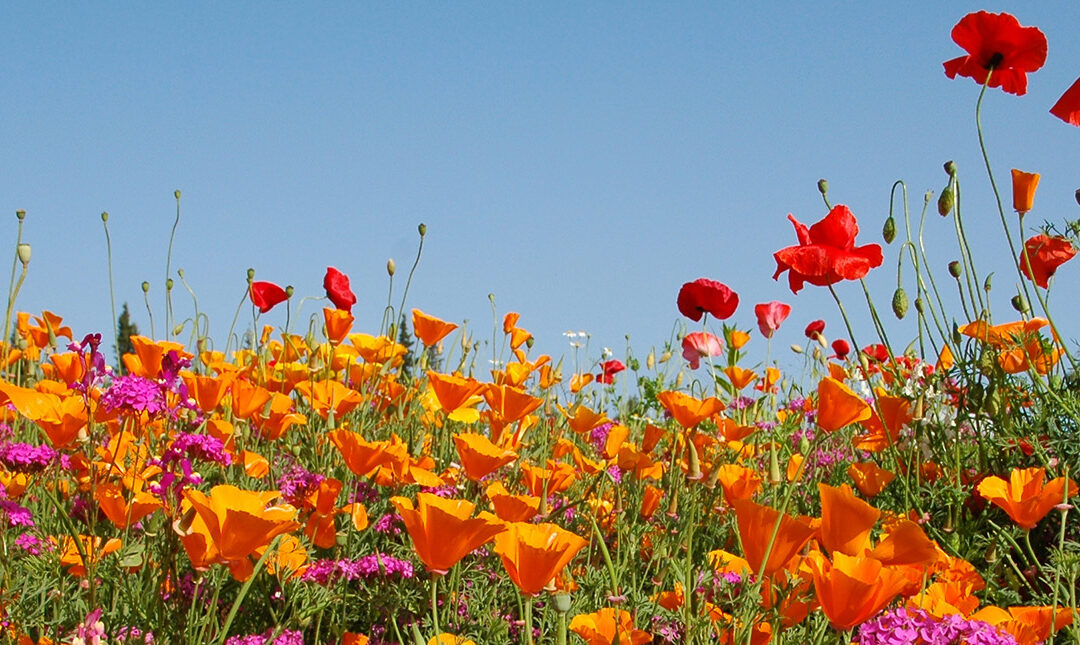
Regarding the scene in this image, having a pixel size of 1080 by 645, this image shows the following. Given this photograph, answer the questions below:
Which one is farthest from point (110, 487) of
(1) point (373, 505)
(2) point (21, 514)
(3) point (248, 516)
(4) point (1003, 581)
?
(4) point (1003, 581)

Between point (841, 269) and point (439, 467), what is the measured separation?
4.37 ft

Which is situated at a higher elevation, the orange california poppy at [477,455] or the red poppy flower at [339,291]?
the red poppy flower at [339,291]

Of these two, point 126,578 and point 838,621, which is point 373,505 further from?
point 838,621

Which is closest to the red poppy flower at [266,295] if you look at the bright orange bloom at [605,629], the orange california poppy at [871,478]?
the orange california poppy at [871,478]

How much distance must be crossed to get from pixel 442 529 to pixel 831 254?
1148 mm

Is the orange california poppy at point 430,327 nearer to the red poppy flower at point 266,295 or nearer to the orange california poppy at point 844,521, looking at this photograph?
the red poppy flower at point 266,295

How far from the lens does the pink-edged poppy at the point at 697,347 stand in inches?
141

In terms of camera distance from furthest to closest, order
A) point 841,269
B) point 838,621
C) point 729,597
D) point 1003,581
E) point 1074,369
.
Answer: point 1074,369, point 1003,581, point 841,269, point 729,597, point 838,621

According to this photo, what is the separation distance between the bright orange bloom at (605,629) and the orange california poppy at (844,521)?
1.15 ft

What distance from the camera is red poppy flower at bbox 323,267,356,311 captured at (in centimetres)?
346

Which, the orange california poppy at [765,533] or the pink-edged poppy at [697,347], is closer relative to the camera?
the orange california poppy at [765,533]

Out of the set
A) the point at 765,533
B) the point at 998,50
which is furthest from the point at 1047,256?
the point at 765,533

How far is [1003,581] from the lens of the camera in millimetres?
2525

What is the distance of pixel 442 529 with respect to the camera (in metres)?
1.51
